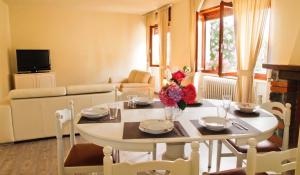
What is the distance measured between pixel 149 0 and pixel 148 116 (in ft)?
14.6

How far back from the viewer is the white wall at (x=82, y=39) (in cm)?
674

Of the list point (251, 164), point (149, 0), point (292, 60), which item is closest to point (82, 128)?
point (251, 164)

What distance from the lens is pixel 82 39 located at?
7.41 m

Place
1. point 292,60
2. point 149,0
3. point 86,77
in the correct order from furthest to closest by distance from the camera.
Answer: point 86,77 < point 149,0 < point 292,60

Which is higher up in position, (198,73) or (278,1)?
(278,1)

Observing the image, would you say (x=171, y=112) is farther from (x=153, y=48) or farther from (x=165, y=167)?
(x=153, y=48)

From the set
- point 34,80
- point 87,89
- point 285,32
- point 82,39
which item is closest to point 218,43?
point 285,32

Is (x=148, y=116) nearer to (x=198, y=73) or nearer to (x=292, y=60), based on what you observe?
(x=292, y=60)

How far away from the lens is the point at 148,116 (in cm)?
198

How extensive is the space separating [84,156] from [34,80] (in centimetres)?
507

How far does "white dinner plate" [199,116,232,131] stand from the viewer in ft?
5.37

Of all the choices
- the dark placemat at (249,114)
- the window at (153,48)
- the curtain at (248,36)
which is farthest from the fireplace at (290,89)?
the window at (153,48)

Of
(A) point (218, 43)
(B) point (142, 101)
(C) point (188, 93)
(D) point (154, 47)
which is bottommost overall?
(B) point (142, 101)

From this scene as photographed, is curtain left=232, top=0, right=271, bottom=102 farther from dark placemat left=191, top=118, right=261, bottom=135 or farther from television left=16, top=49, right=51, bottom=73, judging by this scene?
television left=16, top=49, right=51, bottom=73
